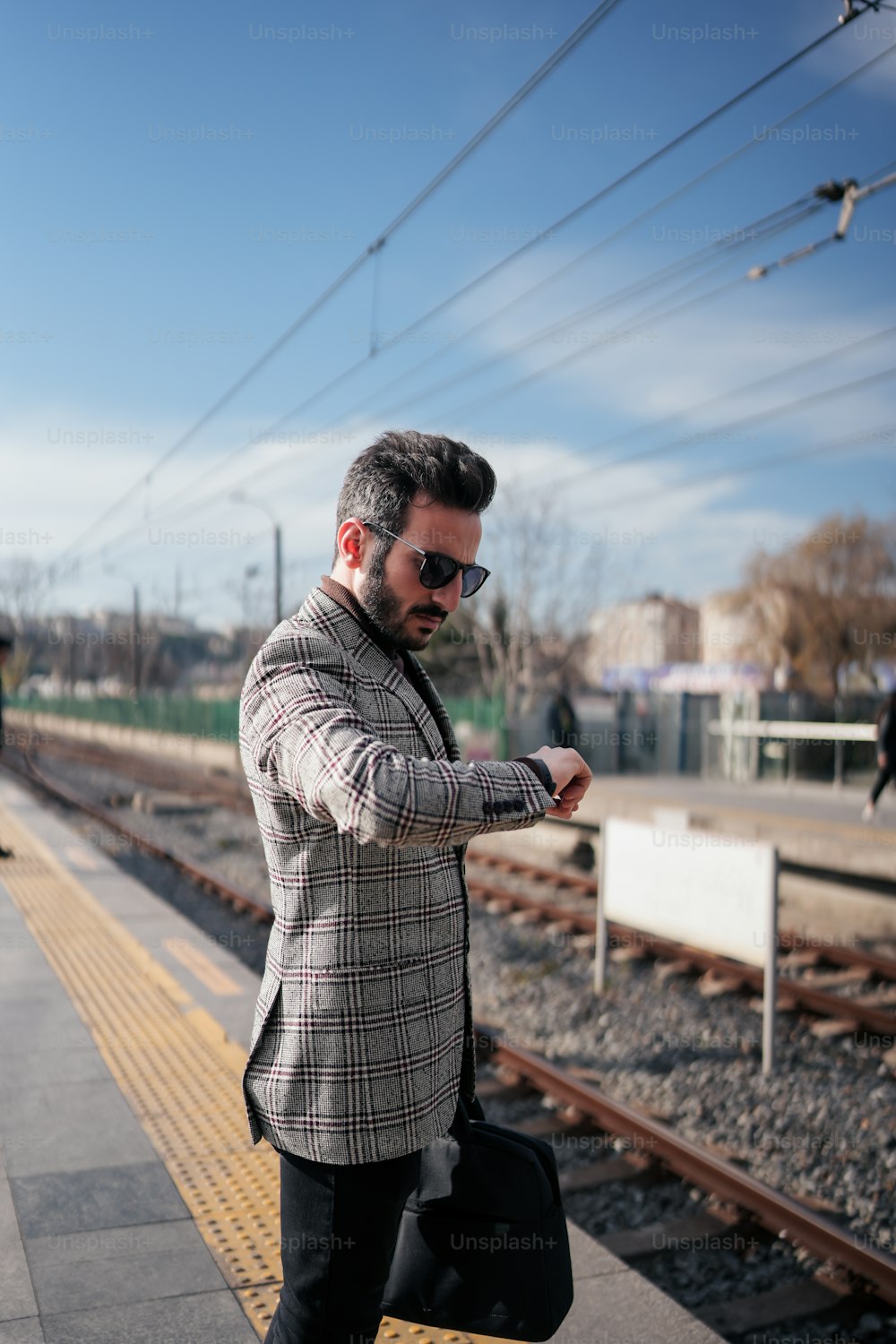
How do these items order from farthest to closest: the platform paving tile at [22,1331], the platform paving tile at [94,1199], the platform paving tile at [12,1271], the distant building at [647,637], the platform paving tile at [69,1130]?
→ the distant building at [647,637] < the platform paving tile at [69,1130] < the platform paving tile at [94,1199] < the platform paving tile at [12,1271] < the platform paving tile at [22,1331]

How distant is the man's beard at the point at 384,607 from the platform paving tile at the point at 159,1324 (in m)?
1.98

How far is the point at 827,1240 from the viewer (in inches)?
153

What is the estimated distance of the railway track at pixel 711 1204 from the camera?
3.67 metres

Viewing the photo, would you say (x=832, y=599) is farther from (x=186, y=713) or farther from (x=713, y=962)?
(x=713, y=962)

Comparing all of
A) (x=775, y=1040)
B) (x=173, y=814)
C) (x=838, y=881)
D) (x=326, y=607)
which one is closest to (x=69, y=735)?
(x=173, y=814)

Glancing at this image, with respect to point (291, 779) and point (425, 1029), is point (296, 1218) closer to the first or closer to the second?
point (425, 1029)

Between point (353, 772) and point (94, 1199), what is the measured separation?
2667 millimetres

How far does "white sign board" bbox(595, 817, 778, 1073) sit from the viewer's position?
6270 mm

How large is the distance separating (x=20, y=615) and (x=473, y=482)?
193 ft

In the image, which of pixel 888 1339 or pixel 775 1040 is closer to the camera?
pixel 888 1339

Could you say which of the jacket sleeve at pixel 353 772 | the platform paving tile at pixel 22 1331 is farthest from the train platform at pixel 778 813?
the jacket sleeve at pixel 353 772

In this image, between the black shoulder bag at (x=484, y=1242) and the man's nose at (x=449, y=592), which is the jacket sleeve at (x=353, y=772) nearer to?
the man's nose at (x=449, y=592)

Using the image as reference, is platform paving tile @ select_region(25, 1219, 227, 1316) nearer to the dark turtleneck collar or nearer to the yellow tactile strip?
the yellow tactile strip

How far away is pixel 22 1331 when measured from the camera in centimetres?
278
